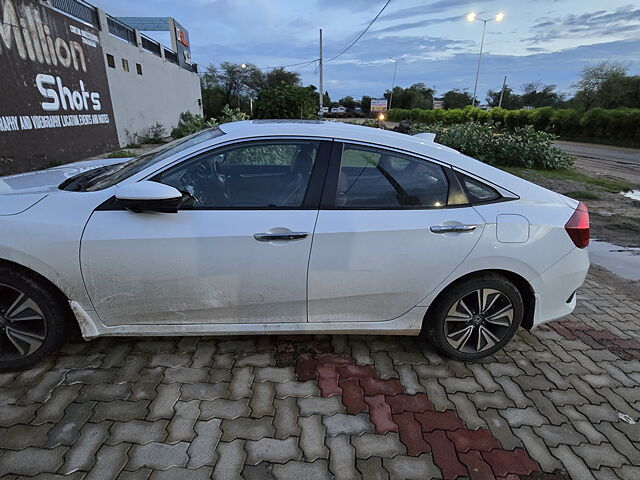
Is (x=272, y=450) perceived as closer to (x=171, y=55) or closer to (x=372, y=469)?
(x=372, y=469)

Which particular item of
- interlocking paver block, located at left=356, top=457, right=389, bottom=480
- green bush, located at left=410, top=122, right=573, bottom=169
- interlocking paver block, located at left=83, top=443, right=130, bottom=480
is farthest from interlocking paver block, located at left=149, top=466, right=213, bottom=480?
green bush, located at left=410, top=122, right=573, bottom=169

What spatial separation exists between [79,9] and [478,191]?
13223 mm

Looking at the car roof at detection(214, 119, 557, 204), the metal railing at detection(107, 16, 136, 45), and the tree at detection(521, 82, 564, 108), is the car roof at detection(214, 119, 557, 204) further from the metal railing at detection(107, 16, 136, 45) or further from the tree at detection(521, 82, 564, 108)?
the tree at detection(521, 82, 564, 108)

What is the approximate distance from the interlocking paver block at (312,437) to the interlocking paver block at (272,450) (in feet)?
0.14

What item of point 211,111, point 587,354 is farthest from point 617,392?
point 211,111

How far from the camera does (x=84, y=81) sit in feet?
35.4

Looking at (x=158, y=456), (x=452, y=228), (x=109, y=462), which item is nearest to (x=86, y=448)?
(x=109, y=462)

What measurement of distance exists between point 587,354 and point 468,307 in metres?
1.17

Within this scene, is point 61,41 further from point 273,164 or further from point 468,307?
point 468,307

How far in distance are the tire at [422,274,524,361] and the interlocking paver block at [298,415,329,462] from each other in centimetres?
100

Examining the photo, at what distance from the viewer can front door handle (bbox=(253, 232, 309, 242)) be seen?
215 centimetres

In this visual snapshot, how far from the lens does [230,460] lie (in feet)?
6.10

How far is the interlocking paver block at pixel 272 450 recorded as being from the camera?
1.88 meters

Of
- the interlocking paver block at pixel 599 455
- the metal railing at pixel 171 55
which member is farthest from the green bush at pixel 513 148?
the metal railing at pixel 171 55
